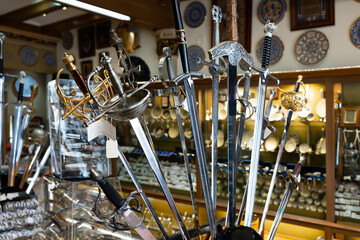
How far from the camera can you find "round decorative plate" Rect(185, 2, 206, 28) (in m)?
3.56

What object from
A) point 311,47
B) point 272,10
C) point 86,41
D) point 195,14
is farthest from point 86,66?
point 311,47

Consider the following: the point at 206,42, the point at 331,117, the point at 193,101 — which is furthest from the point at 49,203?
the point at 206,42

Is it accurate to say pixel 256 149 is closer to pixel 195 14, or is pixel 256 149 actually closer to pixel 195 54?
pixel 195 54

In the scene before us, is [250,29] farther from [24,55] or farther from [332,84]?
[24,55]

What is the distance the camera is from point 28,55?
4.58 metres

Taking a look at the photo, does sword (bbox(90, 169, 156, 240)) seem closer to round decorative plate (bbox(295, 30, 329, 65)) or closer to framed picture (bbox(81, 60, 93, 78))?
round decorative plate (bbox(295, 30, 329, 65))

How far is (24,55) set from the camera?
452 cm

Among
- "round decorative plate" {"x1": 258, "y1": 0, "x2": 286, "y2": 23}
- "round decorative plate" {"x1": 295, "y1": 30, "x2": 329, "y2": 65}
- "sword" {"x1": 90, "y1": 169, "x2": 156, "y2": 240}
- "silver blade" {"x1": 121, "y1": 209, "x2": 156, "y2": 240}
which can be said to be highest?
"round decorative plate" {"x1": 258, "y1": 0, "x2": 286, "y2": 23}

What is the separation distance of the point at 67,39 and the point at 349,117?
3.80 m

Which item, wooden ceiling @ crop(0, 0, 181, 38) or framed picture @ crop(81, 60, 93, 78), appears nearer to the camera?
wooden ceiling @ crop(0, 0, 181, 38)

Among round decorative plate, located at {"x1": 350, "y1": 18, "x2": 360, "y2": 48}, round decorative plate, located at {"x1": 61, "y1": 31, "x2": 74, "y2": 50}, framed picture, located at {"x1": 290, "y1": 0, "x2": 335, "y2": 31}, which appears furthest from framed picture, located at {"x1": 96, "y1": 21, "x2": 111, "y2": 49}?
round decorative plate, located at {"x1": 350, "y1": 18, "x2": 360, "y2": 48}

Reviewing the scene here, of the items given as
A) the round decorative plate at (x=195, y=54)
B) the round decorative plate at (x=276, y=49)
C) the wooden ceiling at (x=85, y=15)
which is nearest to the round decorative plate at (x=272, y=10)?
the round decorative plate at (x=276, y=49)

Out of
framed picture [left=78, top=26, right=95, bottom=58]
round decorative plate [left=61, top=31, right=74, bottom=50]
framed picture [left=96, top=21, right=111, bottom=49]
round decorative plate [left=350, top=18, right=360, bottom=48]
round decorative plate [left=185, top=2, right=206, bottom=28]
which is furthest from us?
round decorative plate [left=61, top=31, right=74, bottom=50]

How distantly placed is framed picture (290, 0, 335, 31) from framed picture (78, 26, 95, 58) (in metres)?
2.61
